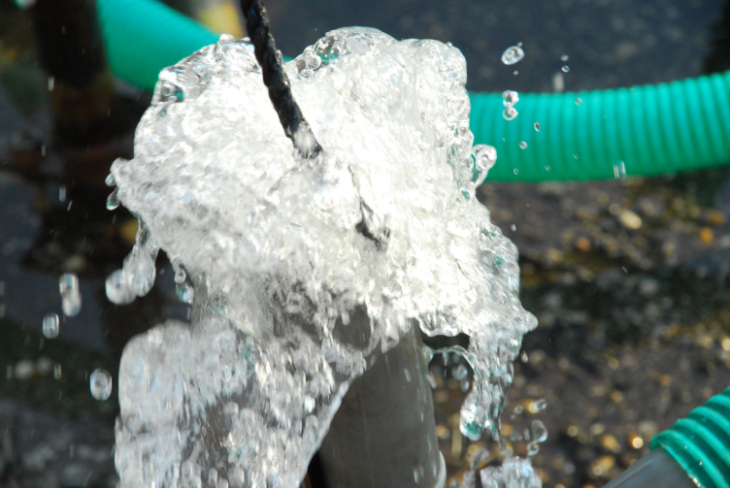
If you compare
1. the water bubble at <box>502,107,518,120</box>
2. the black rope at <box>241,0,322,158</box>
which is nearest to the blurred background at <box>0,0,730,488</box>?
the water bubble at <box>502,107,518,120</box>

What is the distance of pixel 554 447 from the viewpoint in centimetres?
192

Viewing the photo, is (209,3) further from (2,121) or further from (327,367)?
(327,367)

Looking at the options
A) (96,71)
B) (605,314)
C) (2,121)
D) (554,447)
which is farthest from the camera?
(2,121)

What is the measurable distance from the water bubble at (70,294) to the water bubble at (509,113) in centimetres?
149

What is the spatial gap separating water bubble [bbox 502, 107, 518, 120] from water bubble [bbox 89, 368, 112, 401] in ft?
4.60

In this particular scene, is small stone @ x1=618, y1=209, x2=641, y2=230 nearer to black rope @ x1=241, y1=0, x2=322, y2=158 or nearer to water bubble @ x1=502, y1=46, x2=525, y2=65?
water bubble @ x1=502, y1=46, x2=525, y2=65

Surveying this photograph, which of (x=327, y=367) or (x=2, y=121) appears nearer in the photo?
(x=327, y=367)

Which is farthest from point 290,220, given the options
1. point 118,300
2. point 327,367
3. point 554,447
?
point 118,300

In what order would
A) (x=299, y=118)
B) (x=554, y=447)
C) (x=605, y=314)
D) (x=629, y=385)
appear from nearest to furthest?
(x=299, y=118)
(x=554, y=447)
(x=629, y=385)
(x=605, y=314)

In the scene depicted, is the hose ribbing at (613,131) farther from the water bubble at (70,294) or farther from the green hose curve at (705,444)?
the water bubble at (70,294)

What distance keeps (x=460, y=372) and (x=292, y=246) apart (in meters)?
1.31

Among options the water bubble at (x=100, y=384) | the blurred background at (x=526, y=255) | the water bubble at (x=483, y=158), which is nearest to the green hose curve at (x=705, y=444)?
the water bubble at (x=483, y=158)

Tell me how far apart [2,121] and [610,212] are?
2483 millimetres

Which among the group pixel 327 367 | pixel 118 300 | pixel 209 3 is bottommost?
pixel 118 300
